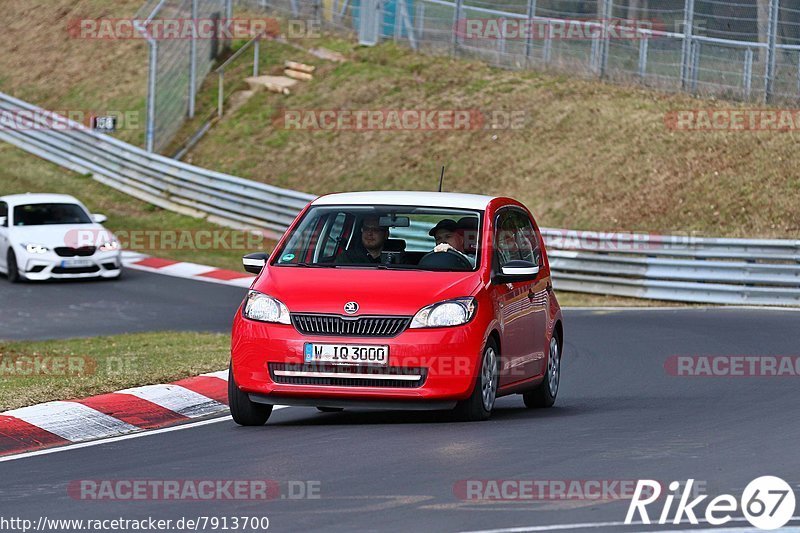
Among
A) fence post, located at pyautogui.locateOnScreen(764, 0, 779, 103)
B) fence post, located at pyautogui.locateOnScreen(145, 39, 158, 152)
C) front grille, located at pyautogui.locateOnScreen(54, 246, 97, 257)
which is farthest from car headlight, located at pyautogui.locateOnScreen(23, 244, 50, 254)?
fence post, located at pyautogui.locateOnScreen(764, 0, 779, 103)

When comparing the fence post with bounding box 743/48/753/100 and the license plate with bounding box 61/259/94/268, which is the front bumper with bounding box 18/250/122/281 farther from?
the fence post with bounding box 743/48/753/100

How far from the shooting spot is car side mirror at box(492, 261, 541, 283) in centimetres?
1077

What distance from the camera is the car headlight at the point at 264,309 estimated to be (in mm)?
10203

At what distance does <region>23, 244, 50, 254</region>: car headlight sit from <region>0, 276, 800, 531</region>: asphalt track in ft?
42.3

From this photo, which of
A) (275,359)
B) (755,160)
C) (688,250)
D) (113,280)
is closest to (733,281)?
(688,250)

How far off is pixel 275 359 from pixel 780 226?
1609 cm

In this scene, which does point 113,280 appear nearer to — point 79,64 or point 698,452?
point 698,452

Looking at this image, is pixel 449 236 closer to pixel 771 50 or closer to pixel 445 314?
pixel 445 314

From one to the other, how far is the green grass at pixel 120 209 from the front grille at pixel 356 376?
16583 millimetres

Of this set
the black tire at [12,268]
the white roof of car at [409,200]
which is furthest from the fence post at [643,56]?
the white roof of car at [409,200]

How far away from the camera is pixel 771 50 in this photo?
1073 inches

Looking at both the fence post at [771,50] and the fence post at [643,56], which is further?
the fence post at [643,56]

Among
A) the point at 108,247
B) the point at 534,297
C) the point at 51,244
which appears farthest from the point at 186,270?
the point at 534,297

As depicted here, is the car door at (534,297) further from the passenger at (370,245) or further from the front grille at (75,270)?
the front grille at (75,270)
